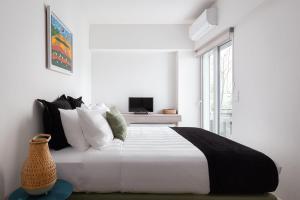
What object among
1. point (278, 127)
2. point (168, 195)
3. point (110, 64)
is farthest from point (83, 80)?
point (278, 127)

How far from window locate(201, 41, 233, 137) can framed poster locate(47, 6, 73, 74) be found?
257 centimetres

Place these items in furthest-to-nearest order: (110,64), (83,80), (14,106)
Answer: (110,64)
(83,80)
(14,106)

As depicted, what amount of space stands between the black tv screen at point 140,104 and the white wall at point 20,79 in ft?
9.19

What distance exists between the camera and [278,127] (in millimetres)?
2150

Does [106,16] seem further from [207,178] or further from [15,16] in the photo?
[207,178]

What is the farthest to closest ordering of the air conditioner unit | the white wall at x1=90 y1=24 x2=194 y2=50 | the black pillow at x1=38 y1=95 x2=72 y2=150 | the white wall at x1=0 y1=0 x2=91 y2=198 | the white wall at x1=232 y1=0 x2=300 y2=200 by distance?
the white wall at x1=90 y1=24 x2=194 y2=50 → the air conditioner unit → the white wall at x1=232 y1=0 x2=300 y2=200 → the black pillow at x1=38 y1=95 x2=72 y2=150 → the white wall at x1=0 y1=0 x2=91 y2=198

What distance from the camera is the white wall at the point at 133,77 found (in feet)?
16.6

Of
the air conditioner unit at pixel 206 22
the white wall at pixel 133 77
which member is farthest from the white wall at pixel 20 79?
the white wall at pixel 133 77

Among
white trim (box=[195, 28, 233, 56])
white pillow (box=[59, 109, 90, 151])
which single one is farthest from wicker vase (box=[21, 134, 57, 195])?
white trim (box=[195, 28, 233, 56])

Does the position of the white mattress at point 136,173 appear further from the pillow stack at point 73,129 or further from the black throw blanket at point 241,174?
the pillow stack at point 73,129

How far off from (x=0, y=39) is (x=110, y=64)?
147 inches

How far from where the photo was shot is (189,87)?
16.1 ft

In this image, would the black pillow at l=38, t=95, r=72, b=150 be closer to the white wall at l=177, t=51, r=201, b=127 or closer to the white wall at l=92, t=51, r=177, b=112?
the white wall at l=92, t=51, r=177, b=112

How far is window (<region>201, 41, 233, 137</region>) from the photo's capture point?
11.9 ft
